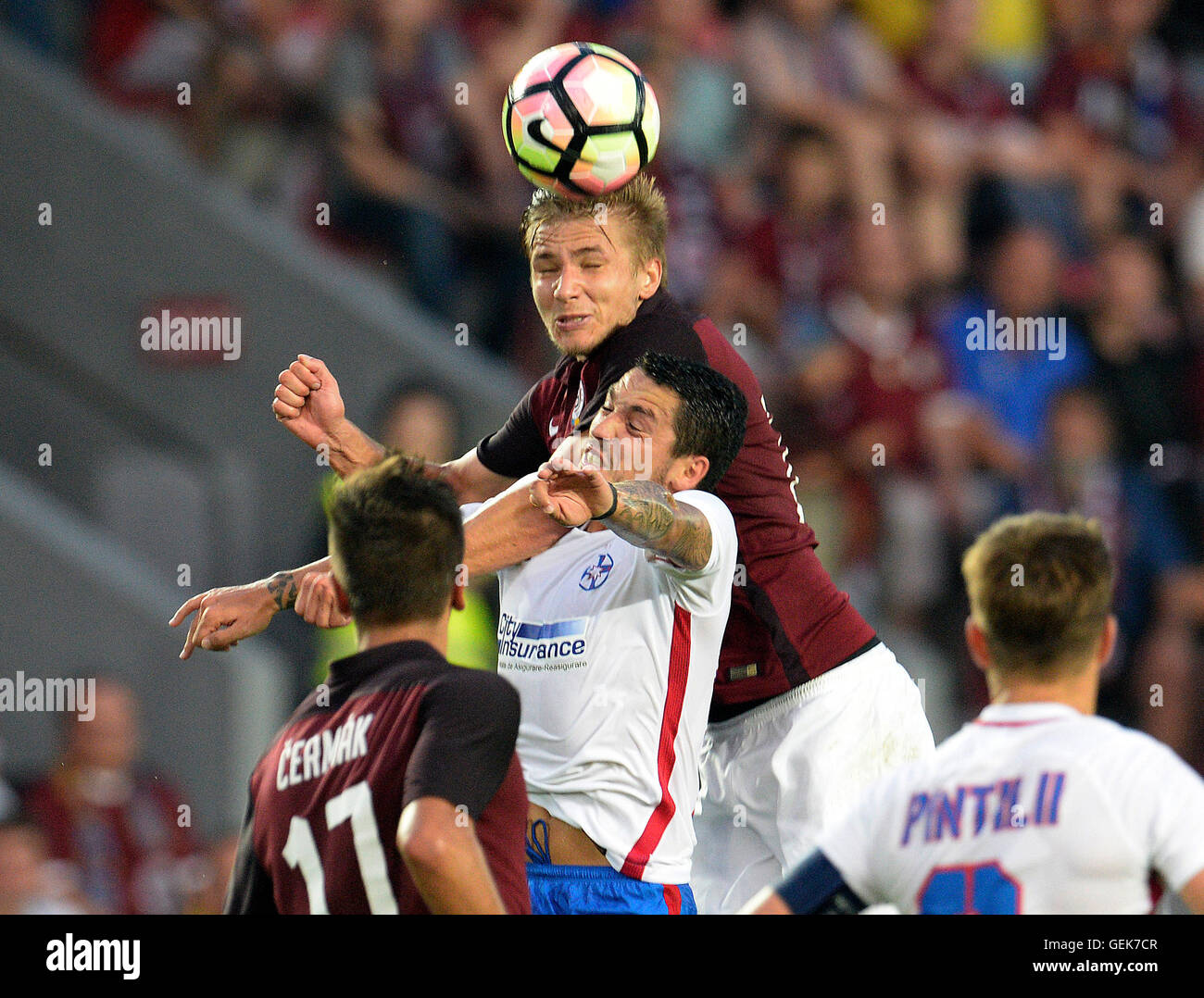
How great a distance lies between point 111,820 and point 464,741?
140 inches

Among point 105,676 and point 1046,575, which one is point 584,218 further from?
point 105,676

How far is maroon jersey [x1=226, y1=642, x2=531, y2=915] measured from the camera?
2969 millimetres

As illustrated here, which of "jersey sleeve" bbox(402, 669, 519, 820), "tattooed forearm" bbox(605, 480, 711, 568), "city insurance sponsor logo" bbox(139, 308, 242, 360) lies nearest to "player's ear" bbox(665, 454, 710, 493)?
"tattooed forearm" bbox(605, 480, 711, 568)

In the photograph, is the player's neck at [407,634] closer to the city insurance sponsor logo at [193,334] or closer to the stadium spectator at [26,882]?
the stadium spectator at [26,882]

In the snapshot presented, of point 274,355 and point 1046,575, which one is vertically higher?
point 274,355

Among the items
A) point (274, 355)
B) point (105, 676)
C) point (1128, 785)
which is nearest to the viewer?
point (1128, 785)

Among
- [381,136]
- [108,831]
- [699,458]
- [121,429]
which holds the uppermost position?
[381,136]

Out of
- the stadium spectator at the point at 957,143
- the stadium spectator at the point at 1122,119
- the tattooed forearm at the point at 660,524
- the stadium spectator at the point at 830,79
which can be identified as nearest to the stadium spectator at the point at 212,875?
the tattooed forearm at the point at 660,524

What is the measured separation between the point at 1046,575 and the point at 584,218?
186cm

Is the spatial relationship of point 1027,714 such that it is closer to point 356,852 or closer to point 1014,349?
point 356,852

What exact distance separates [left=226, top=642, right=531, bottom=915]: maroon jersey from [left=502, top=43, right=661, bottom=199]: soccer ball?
6.07 ft

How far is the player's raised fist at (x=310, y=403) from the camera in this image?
448 cm

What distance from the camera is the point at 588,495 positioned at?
351 centimetres
